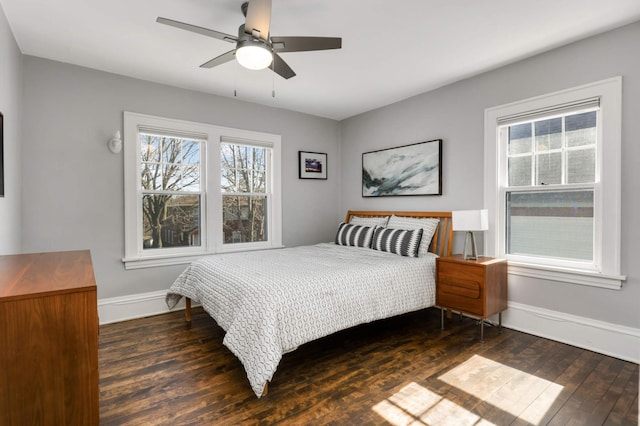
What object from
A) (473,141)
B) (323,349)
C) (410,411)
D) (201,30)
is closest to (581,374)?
(410,411)

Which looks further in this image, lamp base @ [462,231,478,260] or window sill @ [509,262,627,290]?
lamp base @ [462,231,478,260]

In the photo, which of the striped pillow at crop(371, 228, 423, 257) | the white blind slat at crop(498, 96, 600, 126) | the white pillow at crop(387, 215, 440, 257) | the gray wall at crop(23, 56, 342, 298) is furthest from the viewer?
the white pillow at crop(387, 215, 440, 257)

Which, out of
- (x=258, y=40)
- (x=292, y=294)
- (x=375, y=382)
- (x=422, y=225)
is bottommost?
(x=375, y=382)

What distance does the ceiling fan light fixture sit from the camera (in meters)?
1.95

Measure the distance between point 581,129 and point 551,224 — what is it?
859 millimetres

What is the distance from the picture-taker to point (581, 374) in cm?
228

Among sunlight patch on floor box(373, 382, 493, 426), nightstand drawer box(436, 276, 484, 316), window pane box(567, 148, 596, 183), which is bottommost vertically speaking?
sunlight patch on floor box(373, 382, 493, 426)

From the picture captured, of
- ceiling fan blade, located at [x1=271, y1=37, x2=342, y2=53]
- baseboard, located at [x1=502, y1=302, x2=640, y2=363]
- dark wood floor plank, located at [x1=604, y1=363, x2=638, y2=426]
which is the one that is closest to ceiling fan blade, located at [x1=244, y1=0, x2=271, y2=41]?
ceiling fan blade, located at [x1=271, y1=37, x2=342, y2=53]

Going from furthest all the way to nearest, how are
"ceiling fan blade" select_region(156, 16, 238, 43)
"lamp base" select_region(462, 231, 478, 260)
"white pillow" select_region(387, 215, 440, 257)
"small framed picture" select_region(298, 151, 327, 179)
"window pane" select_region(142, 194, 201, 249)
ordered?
"small framed picture" select_region(298, 151, 327, 179)
"window pane" select_region(142, 194, 201, 249)
"white pillow" select_region(387, 215, 440, 257)
"lamp base" select_region(462, 231, 478, 260)
"ceiling fan blade" select_region(156, 16, 238, 43)

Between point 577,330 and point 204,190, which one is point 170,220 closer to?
point 204,190

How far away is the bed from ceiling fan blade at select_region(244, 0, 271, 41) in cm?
162

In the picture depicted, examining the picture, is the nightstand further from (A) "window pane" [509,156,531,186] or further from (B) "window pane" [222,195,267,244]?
(B) "window pane" [222,195,267,244]

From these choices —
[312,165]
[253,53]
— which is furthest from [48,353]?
[312,165]

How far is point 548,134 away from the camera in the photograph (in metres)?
2.98
